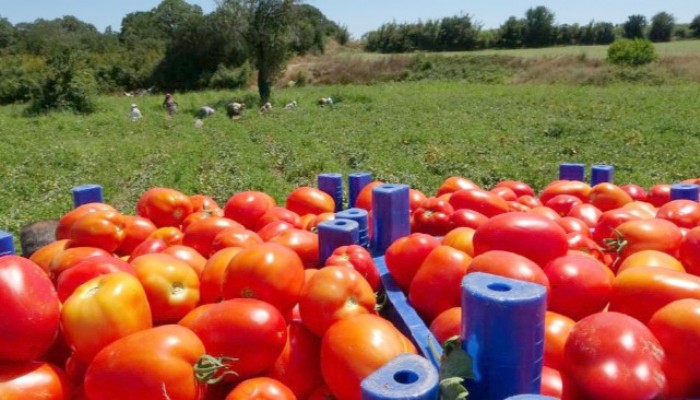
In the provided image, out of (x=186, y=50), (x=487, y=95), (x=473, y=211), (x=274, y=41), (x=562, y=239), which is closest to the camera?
(x=562, y=239)

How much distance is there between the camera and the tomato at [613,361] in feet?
4.03

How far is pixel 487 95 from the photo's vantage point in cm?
2380

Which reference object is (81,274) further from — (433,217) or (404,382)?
(433,217)

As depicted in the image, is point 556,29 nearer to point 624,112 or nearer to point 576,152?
point 624,112

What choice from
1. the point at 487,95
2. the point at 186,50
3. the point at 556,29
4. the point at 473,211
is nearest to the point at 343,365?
the point at 473,211

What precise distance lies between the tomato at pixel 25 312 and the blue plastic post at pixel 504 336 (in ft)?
3.50

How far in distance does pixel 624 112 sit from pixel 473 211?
51.8 ft

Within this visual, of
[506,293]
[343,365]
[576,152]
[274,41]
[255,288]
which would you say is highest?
[274,41]

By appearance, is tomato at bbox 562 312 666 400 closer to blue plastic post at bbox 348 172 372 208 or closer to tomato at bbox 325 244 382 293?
tomato at bbox 325 244 382 293

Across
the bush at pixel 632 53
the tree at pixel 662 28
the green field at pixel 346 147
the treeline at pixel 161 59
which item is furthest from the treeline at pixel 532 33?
the green field at pixel 346 147

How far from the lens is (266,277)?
1.77m

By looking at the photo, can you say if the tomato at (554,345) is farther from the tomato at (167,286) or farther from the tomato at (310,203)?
the tomato at (310,203)

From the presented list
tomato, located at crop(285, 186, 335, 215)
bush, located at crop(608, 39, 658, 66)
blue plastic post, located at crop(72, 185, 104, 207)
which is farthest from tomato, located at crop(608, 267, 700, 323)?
bush, located at crop(608, 39, 658, 66)

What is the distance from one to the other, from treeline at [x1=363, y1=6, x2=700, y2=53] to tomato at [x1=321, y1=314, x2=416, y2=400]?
5796 cm
